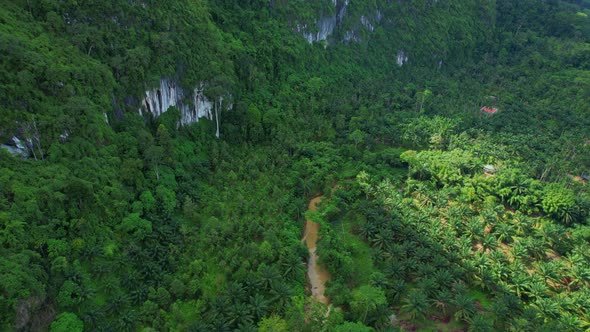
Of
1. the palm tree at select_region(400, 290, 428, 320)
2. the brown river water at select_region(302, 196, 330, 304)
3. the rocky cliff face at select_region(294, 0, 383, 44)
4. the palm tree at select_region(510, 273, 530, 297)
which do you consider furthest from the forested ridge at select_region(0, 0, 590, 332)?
the rocky cliff face at select_region(294, 0, 383, 44)

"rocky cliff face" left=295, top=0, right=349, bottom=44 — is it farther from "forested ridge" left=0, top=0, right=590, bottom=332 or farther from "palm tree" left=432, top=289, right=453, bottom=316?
"palm tree" left=432, top=289, right=453, bottom=316

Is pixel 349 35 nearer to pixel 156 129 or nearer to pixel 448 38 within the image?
pixel 448 38

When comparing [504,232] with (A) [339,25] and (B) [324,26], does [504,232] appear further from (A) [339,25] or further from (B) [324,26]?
(A) [339,25]

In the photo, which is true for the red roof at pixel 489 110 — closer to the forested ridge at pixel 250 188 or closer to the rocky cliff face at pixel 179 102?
the forested ridge at pixel 250 188

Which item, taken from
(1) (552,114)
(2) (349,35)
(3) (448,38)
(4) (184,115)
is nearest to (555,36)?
(3) (448,38)

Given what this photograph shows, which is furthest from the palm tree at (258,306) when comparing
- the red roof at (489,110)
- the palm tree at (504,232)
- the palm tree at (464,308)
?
the red roof at (489,110)

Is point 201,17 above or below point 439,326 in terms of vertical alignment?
above
